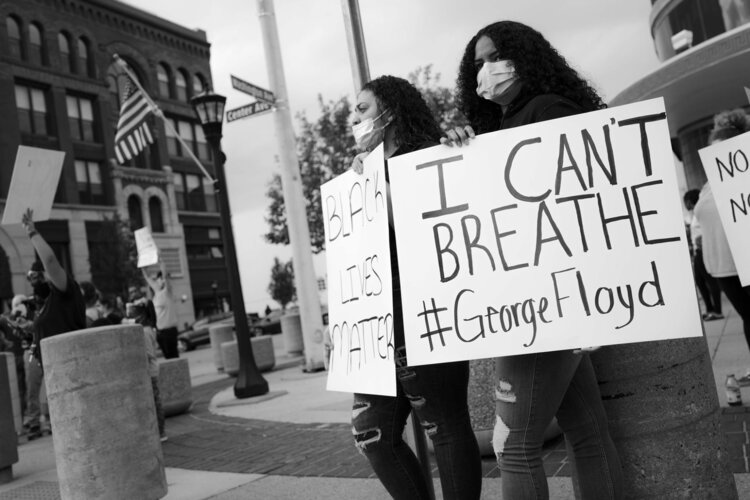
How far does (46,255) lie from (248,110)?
4823mm

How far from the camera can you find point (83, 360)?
162 inches

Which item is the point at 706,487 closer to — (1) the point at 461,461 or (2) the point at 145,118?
(1) the point at 461,461

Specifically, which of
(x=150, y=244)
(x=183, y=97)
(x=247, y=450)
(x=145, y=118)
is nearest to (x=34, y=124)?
(x=183, y=97)

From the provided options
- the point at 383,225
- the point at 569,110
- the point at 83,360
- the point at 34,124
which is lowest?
the point at 83,360

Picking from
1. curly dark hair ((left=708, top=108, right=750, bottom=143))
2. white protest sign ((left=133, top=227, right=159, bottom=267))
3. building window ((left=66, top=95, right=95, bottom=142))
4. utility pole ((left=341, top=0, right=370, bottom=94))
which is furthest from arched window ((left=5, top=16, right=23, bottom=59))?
curly dark hair ((left=708, top=108, right=750, bottom=143))

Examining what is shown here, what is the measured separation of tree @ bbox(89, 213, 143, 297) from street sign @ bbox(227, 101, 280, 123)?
2722cm

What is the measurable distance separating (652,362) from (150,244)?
9.91m

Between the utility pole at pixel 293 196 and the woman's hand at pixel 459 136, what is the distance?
28.8ft

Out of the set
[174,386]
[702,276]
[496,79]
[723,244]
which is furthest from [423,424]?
[702,276]

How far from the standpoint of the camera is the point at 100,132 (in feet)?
124

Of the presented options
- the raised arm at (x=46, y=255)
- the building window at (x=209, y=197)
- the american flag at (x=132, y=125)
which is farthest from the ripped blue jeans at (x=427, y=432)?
the building window at (x=209, y=197)

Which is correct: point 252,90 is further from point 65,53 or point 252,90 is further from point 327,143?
point 65,53

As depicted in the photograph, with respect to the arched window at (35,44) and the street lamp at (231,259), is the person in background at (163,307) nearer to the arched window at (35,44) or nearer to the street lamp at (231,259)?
the street lamp at (231,259)

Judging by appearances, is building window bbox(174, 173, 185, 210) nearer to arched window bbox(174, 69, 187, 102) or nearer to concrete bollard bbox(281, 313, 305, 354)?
arched window bbox(174, 69, 187, 102)
